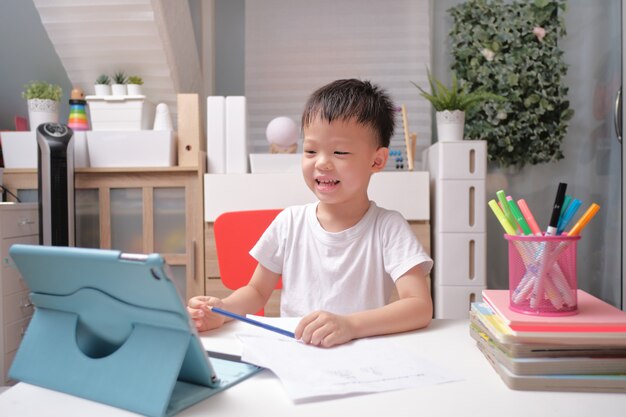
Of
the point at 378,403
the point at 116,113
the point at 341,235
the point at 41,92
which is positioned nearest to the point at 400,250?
the point at 341,235

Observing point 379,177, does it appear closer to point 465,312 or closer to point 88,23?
point 465,312

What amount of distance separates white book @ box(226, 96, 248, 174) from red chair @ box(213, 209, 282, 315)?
1105 millimetres

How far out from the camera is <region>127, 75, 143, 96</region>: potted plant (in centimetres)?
256

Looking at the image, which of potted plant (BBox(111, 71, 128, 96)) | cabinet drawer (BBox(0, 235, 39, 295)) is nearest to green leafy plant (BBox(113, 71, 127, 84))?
potted plant (BBox(111, 71, 128, 96))

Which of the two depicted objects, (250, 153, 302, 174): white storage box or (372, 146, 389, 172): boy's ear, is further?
(250, 153, 302, 174): white storage box

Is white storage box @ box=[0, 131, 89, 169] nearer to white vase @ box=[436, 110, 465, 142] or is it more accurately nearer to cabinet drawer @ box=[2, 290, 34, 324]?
cabinet drawer @ box=[2, 290, 34, 324]

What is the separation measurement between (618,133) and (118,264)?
2733 millimetres

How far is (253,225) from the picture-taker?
4.40ft

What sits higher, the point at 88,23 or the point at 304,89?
the point at 88,23

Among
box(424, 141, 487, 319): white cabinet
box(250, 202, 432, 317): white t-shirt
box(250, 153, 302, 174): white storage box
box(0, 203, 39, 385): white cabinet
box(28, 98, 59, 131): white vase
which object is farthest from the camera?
box(28, 98, 59, 131): white vase

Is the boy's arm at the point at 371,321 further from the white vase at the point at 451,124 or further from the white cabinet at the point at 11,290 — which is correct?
the white cabinet at the point at 11,290

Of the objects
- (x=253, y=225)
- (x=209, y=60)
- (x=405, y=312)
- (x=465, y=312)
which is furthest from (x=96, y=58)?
(x=405, y=312)

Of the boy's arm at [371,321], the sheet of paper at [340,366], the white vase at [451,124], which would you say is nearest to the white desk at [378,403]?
the sheet of paper at [340,366]

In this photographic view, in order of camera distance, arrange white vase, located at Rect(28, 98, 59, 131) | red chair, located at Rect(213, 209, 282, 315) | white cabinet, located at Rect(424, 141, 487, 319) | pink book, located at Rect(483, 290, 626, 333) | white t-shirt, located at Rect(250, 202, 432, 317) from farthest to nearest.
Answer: white vase, located at Rect(28, 98, 59, 131) → white cabinet, located at Rect(424, 141, 487, 319) → red chair, located at Rect(213, 209, 282, 315) → white t-shirt, located at Rect(250, 202, 432, 317) → pink book, located at Rect(483, 290, 626, 333)
